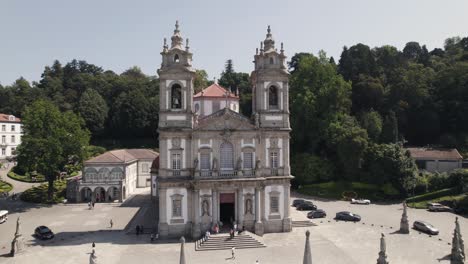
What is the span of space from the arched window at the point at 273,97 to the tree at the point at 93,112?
54345mm

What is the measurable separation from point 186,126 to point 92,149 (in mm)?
44648

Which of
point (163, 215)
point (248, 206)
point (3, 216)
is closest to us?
point (163, 215)

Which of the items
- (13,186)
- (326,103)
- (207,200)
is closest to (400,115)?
(326,103)

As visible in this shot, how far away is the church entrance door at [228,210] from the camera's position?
31.0 metres

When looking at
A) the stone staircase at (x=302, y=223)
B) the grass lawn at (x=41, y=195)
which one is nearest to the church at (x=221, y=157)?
the stone staircase at (x=302, y=223)

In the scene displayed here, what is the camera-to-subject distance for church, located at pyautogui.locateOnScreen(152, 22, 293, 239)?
99.2 ft

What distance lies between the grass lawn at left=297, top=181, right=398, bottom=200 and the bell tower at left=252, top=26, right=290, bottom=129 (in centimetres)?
1929

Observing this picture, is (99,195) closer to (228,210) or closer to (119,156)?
(119,156)

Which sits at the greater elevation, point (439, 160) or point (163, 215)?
point (439, 160)

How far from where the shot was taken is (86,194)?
46.2 meters

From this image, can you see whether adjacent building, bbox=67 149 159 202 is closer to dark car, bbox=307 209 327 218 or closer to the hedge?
dark car, bbox=307 209 327 218

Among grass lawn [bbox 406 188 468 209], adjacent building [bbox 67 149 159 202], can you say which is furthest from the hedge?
adjacent building [bbox 67 149 159 202]

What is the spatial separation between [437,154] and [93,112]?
62.2 m

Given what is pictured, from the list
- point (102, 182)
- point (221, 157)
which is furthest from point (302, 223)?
point (102, 182)
